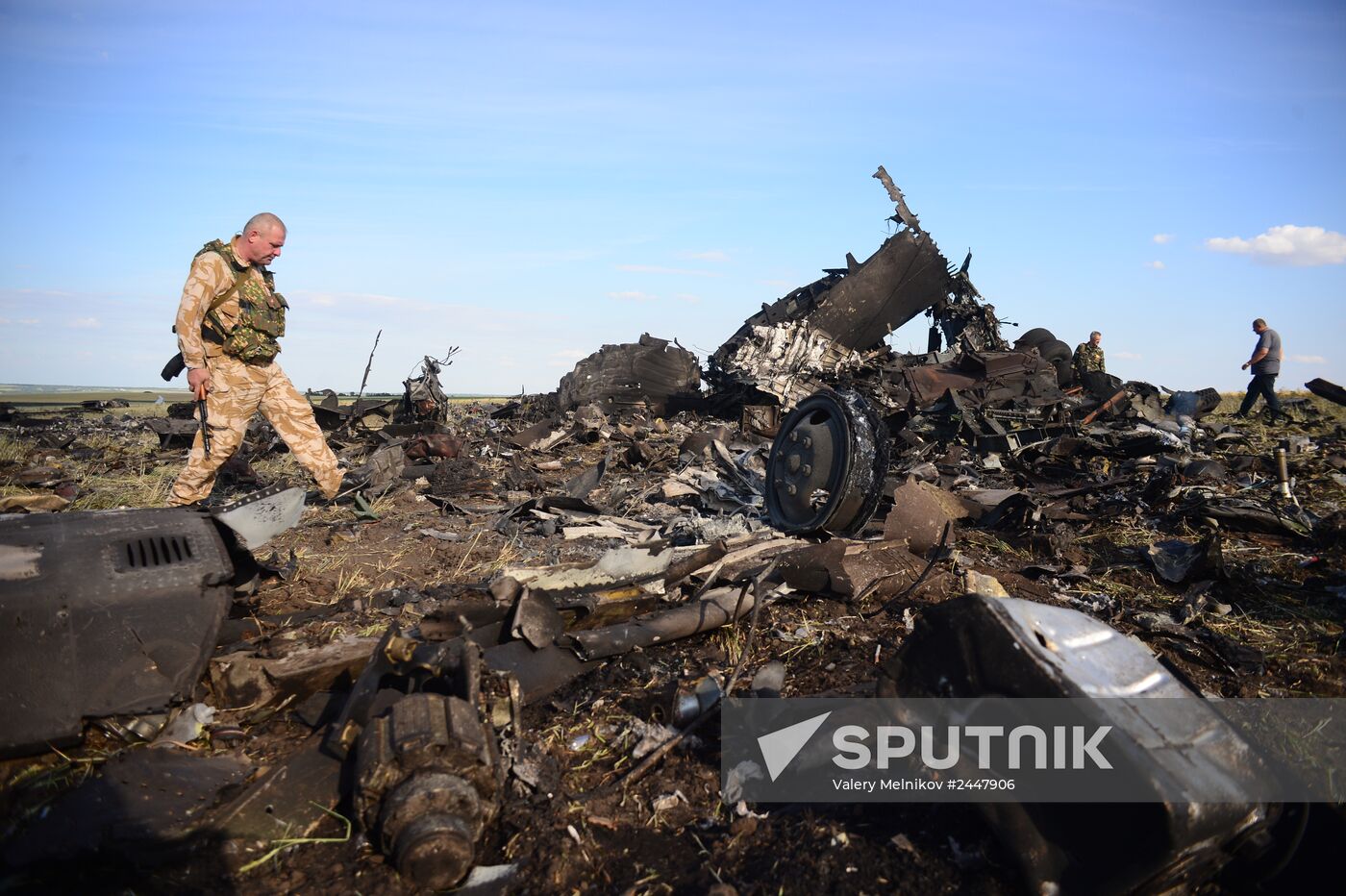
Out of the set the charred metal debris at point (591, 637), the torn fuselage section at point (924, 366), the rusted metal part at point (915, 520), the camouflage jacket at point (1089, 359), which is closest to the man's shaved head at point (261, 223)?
the charred metal debris at point (591, 637)

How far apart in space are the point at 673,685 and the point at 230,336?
3.99 metres

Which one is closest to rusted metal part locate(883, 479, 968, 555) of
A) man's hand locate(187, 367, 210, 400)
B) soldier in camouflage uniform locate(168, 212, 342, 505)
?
soldier in camouflage uniform locate(168, 212, 342, 505)

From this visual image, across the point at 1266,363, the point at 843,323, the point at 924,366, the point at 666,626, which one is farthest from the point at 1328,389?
the point at 666,626

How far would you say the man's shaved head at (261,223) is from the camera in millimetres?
5152

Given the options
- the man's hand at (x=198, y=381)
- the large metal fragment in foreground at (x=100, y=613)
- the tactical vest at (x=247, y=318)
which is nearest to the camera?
the large metal fragment in foreground at (x=100, y=613)

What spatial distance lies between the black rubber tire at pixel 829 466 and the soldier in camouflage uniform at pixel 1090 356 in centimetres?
1253

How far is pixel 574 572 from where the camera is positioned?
4082 mm

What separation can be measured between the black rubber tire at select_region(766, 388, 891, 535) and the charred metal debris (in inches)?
0.9

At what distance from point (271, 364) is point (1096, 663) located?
18.0 ft

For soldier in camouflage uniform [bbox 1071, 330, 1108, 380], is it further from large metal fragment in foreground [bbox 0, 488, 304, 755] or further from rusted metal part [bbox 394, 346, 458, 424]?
large metal fragment in foreground [bbox 0, 488, 304, 755]

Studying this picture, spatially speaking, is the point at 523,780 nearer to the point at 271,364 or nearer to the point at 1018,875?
the point at 1018,875

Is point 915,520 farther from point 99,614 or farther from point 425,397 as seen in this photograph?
point 425,397

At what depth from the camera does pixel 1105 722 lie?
1.93m

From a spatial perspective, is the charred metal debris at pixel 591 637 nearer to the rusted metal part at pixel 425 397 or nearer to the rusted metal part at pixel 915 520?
the rusted metal part at pixel 915 520
